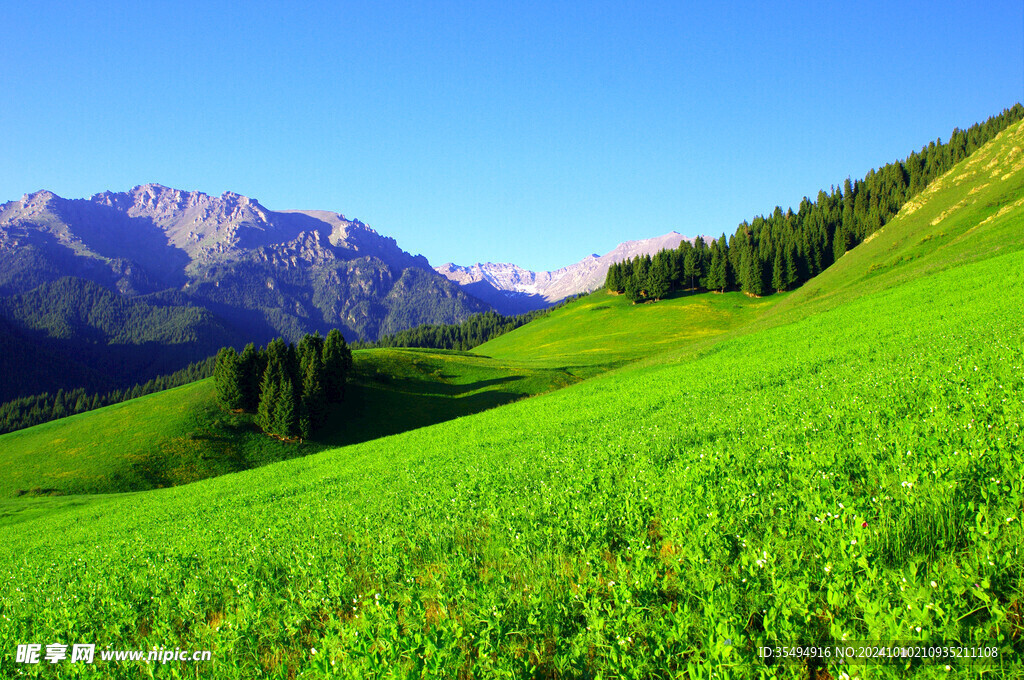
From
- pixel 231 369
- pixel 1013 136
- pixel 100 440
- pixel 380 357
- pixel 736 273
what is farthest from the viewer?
pixel 736 273

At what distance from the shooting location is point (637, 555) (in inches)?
227

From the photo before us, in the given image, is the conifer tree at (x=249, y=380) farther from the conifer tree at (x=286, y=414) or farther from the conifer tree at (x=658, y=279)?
the conifer tree at (x=658, y=279)

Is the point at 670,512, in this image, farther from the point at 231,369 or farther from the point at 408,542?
the point at 231,369

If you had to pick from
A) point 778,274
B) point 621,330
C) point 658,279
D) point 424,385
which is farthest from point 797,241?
point 424,385

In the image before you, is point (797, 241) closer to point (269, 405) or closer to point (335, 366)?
point (335, 366)

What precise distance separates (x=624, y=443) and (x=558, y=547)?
685cm

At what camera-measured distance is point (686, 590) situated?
5.02m

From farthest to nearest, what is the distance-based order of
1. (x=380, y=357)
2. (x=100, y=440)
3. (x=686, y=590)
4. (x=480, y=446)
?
1. (x=380, y=357)
2. (x=100, y=440)
3. (x=480, y=446)
4. (x=686, y=590)

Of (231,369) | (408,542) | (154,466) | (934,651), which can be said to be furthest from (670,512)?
(231,369)

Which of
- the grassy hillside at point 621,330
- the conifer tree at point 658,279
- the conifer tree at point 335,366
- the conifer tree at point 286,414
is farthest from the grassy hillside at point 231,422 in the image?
the conifer tree at point 658,279

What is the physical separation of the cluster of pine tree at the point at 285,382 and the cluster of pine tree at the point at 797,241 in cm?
9650

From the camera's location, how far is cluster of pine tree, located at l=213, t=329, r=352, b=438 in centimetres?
5591

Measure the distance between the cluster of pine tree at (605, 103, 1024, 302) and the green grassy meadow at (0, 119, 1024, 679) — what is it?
11392 centimetres

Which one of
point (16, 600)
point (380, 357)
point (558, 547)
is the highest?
point (380, 357)
